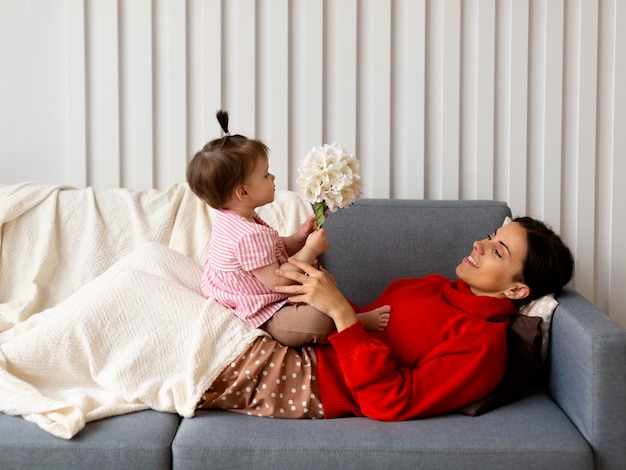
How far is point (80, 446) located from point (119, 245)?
866 millimetres

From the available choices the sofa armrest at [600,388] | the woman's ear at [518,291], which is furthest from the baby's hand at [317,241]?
the sofa armrest at [600,388]

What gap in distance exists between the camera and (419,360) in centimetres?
179

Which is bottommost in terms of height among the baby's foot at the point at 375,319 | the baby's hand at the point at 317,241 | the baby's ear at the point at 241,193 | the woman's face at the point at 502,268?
the baby's foot at the point at 375,319

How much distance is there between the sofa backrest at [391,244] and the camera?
7.34 feet

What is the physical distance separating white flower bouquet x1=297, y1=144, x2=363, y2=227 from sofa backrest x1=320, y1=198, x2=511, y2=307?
1.76ft

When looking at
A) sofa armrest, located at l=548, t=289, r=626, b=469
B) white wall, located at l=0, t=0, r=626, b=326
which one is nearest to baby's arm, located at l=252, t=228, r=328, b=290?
sofa armrest, located at l=548, t=289, r=626, b=469

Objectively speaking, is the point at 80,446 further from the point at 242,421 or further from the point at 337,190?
the point at 337,190

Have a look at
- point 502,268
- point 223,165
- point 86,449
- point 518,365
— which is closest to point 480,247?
point 502,268

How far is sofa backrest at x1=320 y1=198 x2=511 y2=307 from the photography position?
2238 millimetres

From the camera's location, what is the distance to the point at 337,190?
1.69 meters

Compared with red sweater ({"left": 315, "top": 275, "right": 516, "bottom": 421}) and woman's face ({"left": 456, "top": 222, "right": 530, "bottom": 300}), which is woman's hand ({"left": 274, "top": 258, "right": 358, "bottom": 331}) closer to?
red sweater ({"left": 315, "top": 275, "right": 516, "bottom": 421})

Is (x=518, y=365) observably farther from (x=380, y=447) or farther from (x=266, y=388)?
(x=266, y=388)

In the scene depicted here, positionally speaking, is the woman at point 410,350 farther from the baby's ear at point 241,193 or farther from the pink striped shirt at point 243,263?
the baby's ear at point 241,193

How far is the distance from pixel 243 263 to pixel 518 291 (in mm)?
704
